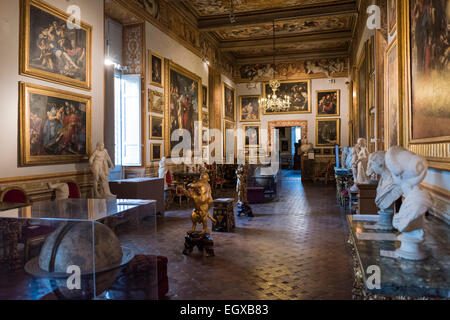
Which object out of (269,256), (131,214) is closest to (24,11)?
(131,214)

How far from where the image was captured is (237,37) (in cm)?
1834

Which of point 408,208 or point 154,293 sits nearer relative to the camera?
point 408,208

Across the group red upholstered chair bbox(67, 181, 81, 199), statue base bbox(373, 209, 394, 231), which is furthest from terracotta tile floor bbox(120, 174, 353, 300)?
red upholstered chair bbox(67, 181, 81, 199)

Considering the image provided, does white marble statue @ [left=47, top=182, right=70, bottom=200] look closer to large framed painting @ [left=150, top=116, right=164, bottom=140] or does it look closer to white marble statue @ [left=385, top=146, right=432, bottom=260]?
large framed painting @ [left=150, top=116, right=164, bottom=140]

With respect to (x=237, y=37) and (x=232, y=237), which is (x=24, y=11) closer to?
(x=232, y=237)

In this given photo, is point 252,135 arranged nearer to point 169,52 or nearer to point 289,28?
point 289,28

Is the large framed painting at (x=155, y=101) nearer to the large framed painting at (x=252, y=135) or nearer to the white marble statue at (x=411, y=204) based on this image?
the white marble statue at (x=411, y=204)

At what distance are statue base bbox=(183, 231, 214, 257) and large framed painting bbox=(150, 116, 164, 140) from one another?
21.0ft

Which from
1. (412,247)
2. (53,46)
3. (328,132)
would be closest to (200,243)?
(412,247)

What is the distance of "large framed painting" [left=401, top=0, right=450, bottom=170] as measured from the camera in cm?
343

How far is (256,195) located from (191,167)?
3.18 meters

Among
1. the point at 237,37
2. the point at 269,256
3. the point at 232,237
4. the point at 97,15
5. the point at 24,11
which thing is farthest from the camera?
the point at 237,37

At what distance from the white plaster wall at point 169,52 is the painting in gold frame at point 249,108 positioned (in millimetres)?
6563
